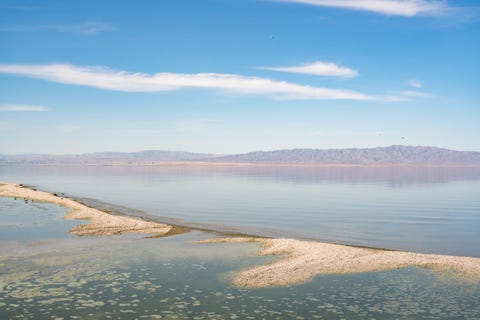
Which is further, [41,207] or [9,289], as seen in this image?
[41,207]

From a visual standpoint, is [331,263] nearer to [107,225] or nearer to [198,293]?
Answer: [198,293]

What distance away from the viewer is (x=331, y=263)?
2933 cm

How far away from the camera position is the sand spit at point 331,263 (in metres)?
25.8

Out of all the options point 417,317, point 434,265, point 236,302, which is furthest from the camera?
point 434,265

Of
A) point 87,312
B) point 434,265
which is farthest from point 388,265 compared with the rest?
point 87,312

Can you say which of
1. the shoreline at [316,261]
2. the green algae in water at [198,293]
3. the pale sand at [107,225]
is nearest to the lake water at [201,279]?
the green algae in water at [198,293]

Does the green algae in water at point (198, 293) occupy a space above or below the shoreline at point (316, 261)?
below

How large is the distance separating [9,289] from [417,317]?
→ 20.6m

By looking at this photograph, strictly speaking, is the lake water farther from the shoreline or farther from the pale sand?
the pale sand

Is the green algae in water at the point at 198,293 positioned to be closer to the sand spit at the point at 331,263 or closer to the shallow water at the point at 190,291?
the shallow water at the point at 190,291

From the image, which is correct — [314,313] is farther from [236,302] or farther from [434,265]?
[434,265]

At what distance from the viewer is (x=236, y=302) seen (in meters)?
21.6

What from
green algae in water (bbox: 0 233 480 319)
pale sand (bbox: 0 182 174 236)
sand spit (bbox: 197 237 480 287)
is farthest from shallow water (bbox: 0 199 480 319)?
pale sand (bbox: 0 182 174 236)

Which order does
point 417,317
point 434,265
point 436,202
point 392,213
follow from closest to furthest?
1. point 417,317
2. point 434,265
3. point 392,213
4. point 436,202
